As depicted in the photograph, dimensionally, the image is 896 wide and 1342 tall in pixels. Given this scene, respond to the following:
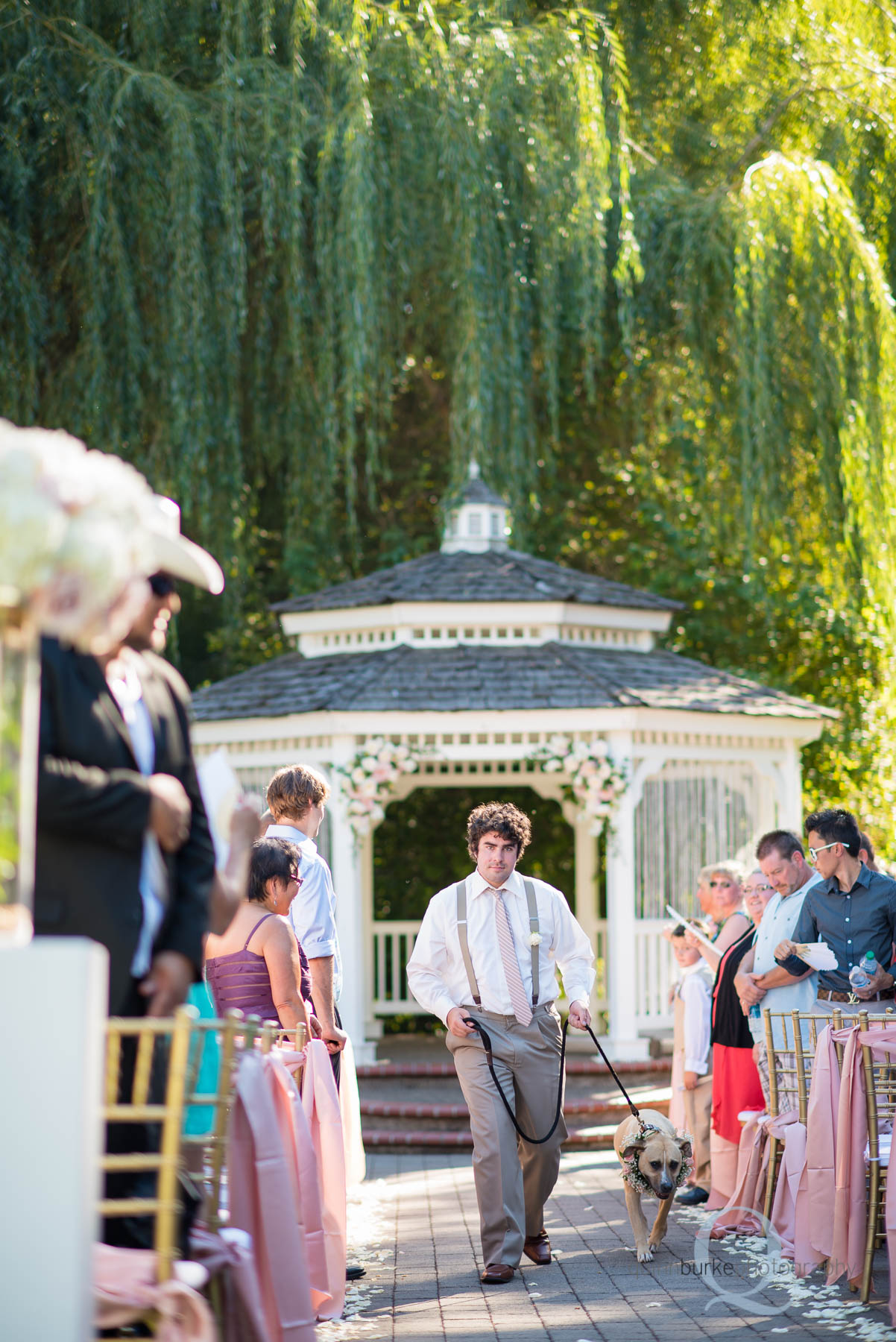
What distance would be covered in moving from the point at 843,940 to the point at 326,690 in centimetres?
602

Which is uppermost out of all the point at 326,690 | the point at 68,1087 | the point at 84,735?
the point at 326,690

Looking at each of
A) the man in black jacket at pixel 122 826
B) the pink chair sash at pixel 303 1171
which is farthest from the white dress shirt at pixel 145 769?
the pink chair sash at pixel 303 1171

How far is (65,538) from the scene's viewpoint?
2.52 meters

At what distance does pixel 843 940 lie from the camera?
21.2ft

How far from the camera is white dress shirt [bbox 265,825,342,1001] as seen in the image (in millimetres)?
6129

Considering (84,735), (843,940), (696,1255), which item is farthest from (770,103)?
(84,735)

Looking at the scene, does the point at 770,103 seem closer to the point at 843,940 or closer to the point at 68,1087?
the point at 843,940

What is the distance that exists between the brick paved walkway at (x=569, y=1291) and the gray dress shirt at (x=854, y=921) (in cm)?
121

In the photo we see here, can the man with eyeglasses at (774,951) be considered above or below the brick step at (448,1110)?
above

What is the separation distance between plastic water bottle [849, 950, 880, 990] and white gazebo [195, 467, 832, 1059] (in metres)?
4.91

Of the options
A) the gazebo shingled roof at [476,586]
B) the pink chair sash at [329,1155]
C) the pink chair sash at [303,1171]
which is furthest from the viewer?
the gazebo shingled roof at [476,586]

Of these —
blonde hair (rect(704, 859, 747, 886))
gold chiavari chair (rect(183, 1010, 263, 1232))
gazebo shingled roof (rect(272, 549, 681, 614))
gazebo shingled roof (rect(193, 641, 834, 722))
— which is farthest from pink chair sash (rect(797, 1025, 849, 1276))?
gazebo shingled roof (rect(272, 549, 681, 614))

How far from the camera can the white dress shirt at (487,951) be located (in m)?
6.55

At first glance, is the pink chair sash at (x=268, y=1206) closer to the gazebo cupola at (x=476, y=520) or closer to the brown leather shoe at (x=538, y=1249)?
the brown leather shoe at (x=538, y=1249)
